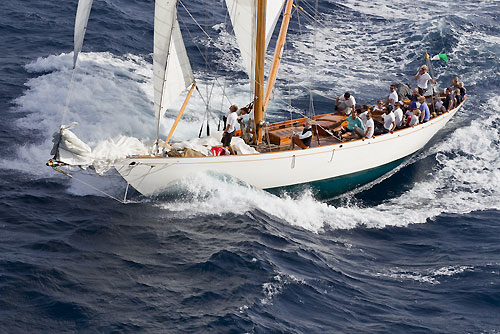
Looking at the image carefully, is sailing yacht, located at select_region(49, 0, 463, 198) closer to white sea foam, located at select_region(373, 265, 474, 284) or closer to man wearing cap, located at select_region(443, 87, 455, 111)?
man wearing cap, located at select_region(443, 87, 455, 111)

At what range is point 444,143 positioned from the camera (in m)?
29.3

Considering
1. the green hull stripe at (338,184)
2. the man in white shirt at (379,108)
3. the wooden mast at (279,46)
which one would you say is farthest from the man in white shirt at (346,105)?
the wooden mast at (279,46)

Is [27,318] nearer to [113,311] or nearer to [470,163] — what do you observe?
[113,311]

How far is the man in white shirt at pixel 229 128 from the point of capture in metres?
21.6

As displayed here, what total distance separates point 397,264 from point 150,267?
7.45 meters

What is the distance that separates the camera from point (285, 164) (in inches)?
871

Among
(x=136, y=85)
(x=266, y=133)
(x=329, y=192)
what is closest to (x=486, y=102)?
(x=329, y=192)

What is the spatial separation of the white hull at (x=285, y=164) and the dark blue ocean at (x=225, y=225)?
0.53 metres

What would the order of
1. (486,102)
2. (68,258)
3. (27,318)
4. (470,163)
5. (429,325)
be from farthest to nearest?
1. (486,102)
2. (470,163)
3. (68,258)
4. (429,325)
5. (27,318)

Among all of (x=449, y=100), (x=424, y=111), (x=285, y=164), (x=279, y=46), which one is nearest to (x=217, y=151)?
(x=285, y=164)

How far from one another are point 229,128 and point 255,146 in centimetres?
171

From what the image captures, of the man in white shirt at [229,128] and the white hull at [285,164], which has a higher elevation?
the man in white shirt at [229,128]

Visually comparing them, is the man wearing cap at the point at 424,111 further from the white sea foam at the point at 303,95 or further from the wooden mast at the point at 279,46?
the wooden mast at the point at 279,46

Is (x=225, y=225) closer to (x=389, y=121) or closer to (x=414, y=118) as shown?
(x=389, y=121)
